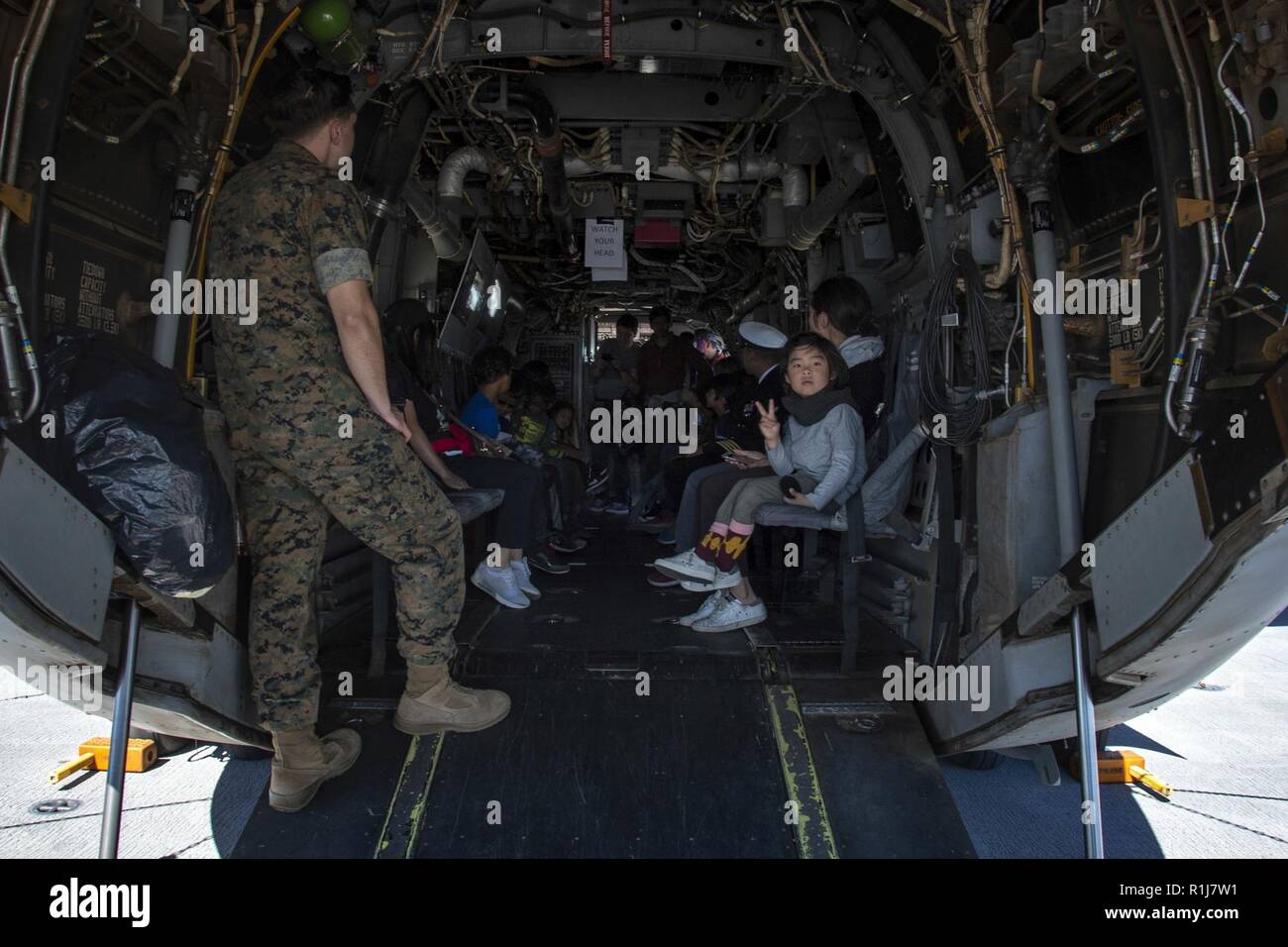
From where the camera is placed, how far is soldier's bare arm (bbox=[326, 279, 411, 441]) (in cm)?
222

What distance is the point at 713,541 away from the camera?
3426mm

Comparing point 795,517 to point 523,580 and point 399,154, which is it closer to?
point 523,580

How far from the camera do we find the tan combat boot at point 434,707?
101 inches

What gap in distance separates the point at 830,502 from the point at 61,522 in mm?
2584

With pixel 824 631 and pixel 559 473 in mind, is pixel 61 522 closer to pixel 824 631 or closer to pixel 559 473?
pixel 824 631

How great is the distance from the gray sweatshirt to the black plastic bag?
7.28ft

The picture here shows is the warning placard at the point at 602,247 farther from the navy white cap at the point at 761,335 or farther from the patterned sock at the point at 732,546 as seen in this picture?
the patterned sock at the point at 732,546

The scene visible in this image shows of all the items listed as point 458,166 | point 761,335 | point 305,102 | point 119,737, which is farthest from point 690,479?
point 458,166

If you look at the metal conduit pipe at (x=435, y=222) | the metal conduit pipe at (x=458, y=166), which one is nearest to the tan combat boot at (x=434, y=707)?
the metal conduit pipe at (x=435, y=222)

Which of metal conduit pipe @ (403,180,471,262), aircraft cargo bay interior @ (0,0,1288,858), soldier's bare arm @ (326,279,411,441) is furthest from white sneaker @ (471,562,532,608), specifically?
metal conduit pipe @ (403,180,471,262)

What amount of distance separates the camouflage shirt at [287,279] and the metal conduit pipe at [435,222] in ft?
10.1

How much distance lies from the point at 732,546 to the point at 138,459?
222 centimetres

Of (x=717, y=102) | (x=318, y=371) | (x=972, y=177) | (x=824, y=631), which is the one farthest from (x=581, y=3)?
(x=824, y=631)

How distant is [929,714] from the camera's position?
116 inches
